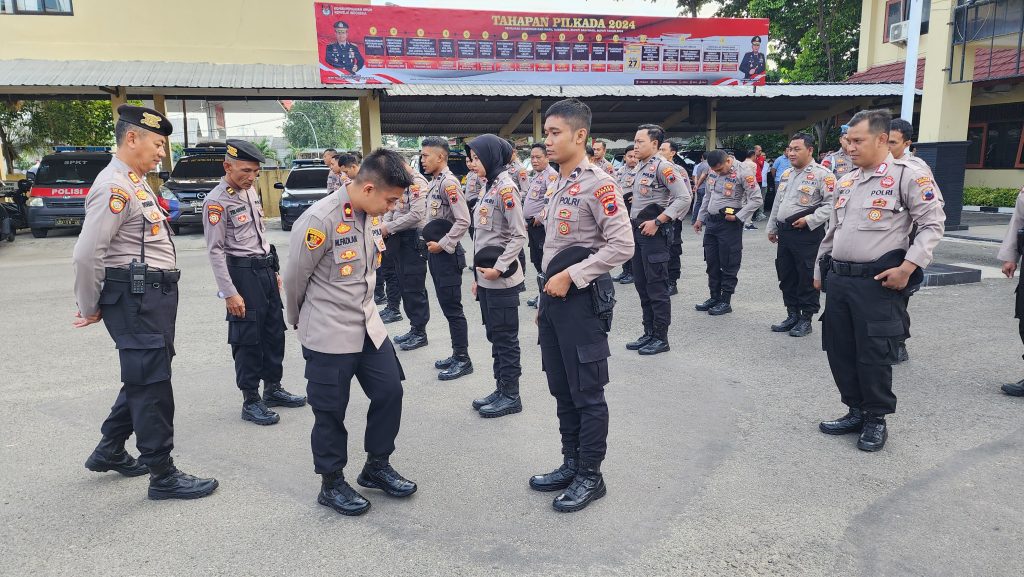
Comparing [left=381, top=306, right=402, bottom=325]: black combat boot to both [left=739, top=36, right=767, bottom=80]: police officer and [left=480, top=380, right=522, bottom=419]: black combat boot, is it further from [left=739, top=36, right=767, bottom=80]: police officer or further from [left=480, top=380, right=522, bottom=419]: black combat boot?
[left=739, top=36, right=767, bottom=80]: police officer

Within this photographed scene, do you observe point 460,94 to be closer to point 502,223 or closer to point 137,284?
point 502,223

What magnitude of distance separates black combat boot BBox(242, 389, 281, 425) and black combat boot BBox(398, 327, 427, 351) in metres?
1.79

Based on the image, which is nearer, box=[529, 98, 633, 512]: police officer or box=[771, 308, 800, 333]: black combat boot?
box=[529, 98, 633, 512]: police officer

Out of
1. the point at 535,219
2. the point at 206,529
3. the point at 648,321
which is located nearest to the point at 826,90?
the point at 535,219

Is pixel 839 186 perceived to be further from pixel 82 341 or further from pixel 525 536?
pixel 82 341

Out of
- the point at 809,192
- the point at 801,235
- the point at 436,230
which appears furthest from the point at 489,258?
the point at 809,192

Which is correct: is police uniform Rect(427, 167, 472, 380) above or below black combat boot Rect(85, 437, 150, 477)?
above

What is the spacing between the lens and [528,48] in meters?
17.2

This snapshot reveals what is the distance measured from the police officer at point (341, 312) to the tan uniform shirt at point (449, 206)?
215 centimetres

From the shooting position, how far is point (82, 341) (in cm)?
666

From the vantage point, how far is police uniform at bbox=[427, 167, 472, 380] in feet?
18.3

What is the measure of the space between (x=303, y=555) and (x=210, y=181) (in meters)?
14.6

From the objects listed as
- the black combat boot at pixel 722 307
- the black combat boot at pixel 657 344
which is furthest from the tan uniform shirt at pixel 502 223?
the black combat boot at pixel 722 307

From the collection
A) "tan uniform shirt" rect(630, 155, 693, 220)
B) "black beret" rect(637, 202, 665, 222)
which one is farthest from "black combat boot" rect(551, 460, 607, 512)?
"black beret" rect(637, 202, 665, 222)
